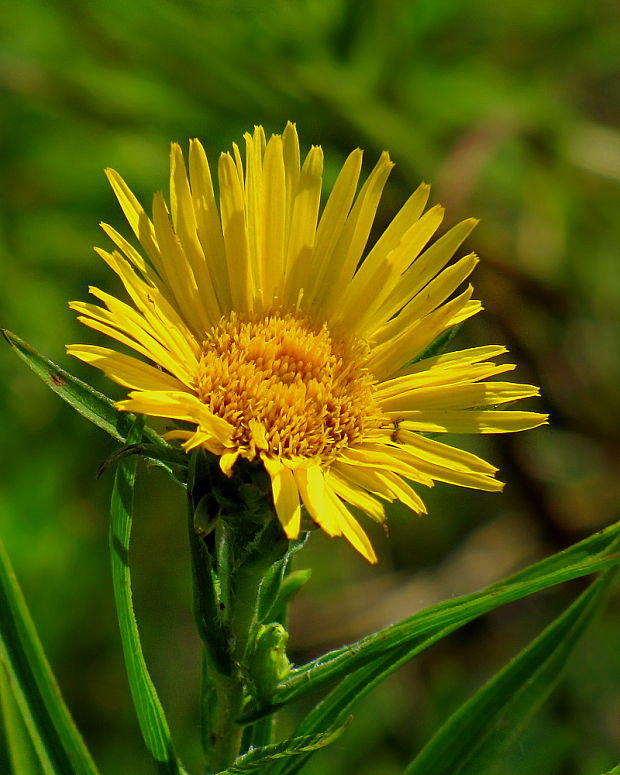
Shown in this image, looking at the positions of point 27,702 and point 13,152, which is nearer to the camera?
point 27,702

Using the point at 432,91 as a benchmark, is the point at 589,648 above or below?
below

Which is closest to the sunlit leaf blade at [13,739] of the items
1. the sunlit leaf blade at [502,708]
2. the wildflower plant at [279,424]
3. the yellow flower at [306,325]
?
the wildflower plant at [279,424]

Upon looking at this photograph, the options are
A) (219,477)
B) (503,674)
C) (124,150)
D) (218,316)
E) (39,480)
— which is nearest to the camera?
(219,477)

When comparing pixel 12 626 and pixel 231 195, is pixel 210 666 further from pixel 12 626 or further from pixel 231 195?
pixel 231 195

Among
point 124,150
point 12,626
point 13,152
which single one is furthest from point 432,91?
point 12,626

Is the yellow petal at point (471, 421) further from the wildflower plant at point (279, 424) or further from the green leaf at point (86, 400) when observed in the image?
the green leaf at point (86, 400)

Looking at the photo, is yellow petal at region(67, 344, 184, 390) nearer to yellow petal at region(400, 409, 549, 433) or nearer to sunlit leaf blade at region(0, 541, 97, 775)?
sunlit leaf blade at region(0, 541, 97, 775)
